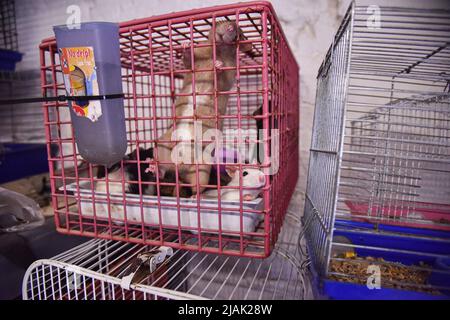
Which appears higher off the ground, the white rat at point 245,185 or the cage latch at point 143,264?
the white rat at point 245,185

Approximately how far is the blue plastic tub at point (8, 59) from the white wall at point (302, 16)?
12.0 inches

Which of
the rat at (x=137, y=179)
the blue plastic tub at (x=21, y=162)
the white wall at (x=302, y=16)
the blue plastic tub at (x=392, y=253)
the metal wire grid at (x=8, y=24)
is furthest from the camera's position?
the metal wire grid at (x=8, y=24)

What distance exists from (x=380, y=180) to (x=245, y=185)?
1.45ft

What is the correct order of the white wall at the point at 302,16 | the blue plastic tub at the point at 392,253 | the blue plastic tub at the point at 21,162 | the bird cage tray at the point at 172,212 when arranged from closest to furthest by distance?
the blue plastic tub at the point at 392,253
the bird cage tray at the point at 172,212
the white wall at the point at 302,16
the blue plastic tub at the point at 21,162

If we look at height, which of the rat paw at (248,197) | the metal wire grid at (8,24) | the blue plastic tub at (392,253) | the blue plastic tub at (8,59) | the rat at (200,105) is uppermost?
the metal wire grid at (8,24)

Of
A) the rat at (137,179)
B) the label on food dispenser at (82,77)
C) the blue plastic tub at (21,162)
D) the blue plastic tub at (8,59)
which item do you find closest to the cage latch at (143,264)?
the rat at (137,179)

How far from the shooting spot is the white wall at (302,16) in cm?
128

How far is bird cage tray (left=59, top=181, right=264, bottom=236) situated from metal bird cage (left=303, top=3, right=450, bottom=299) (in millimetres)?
191

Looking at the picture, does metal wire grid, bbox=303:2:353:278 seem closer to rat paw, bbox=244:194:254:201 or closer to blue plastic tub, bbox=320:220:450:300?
blue plastic tub, bbox=320:220:450:300

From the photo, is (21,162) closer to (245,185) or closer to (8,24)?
(8,24)

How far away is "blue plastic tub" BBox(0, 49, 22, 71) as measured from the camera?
155cm

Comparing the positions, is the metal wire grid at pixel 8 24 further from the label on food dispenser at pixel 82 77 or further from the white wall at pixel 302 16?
the label on food dispenser at pixel 82 77

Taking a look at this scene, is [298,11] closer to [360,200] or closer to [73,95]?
[360,200]

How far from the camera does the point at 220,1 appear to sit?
1.38 meters
